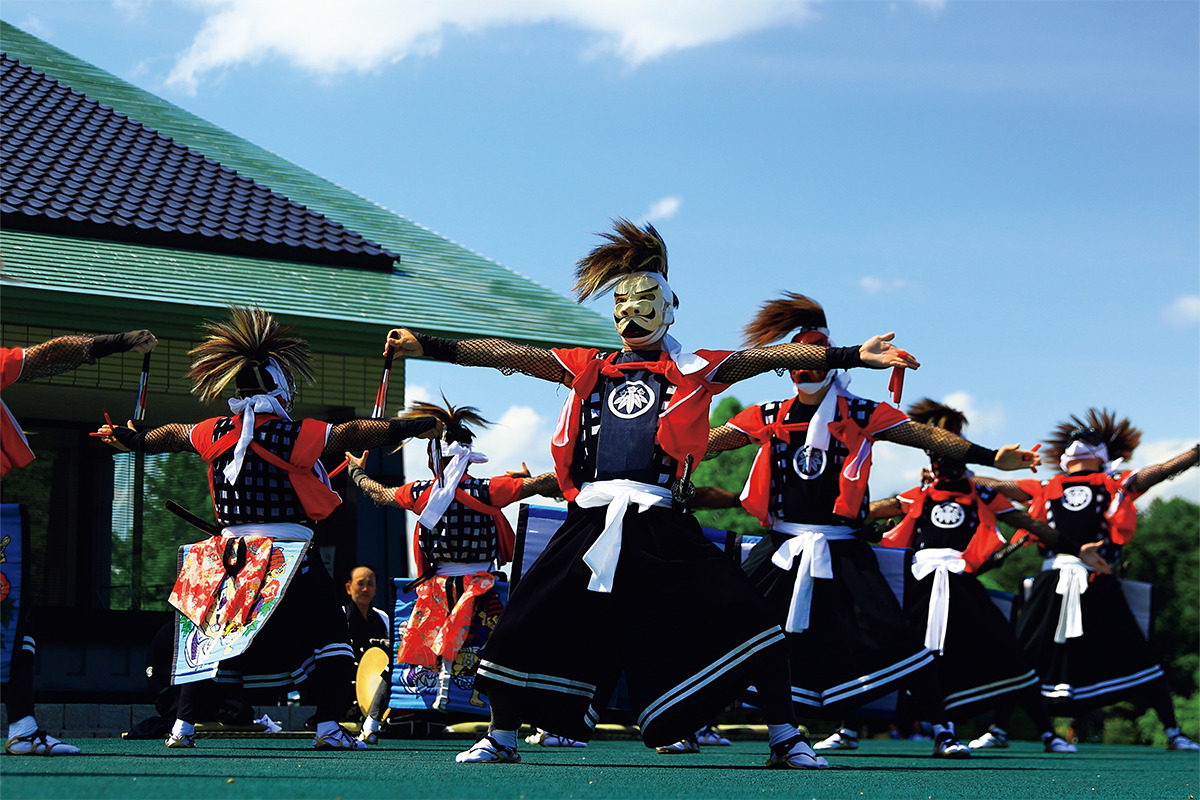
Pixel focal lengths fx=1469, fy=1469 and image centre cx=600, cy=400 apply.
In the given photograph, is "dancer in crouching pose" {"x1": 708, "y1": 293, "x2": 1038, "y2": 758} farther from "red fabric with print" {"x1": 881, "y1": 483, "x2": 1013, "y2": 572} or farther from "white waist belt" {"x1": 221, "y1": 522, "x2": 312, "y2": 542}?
"white waist belt" {"x1": 221, "y1": 522, "x2": 312, "y2": 542}

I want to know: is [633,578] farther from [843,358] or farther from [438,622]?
[438,622]

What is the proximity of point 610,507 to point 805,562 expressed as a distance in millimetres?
1860

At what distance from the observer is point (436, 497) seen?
8.92 m

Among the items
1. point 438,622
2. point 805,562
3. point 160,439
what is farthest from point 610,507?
point 438,622

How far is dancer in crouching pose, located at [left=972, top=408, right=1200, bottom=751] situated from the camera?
34.4 feet

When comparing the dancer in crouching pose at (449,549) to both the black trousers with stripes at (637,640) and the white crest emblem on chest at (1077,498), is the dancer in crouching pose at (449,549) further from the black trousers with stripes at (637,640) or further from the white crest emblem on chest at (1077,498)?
the white crest emblem on chest at (1077,498)

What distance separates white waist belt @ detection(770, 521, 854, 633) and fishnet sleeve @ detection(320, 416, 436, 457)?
6.33ft

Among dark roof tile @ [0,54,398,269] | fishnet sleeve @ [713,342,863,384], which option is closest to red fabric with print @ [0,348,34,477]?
fishnet sleeve @ [713,342,863,384]

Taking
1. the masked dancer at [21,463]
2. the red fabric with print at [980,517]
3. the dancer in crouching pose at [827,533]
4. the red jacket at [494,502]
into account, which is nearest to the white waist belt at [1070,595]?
the red fabric with print at [980,517]

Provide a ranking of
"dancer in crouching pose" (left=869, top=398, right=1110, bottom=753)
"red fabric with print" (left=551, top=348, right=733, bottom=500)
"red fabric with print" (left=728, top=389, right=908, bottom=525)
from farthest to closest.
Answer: "dancer in crouching pose" (left=869, top=398, right=1110, bottom=753) < "red fabric with print" (left=728, top=389, right=908, bottom=525) < "red fabric with print" (left=551, top=348, right=733, bottom=500)

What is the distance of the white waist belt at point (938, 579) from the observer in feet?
28.7

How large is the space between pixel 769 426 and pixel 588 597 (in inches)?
86.2

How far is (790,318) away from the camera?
765cm

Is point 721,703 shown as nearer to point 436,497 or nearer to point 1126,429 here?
point 436,497
